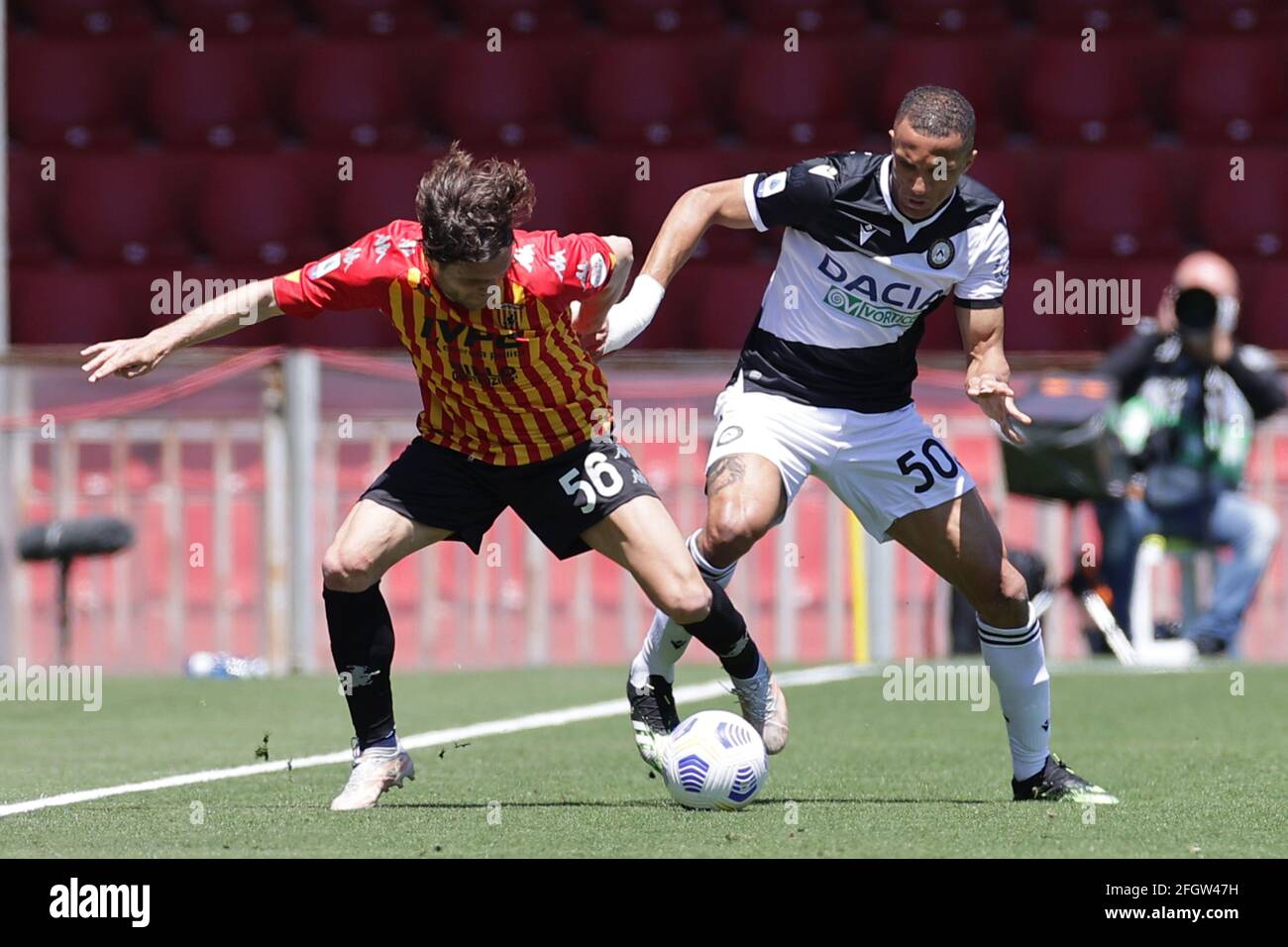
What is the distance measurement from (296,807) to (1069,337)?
29.1 ft

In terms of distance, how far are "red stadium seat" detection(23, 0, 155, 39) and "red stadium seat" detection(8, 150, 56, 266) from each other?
35.2 inches

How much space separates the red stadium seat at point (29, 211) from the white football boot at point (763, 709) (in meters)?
9.12

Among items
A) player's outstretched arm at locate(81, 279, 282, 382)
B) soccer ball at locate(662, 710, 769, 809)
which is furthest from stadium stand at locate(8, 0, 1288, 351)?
player's outstretched arm at locate(81, 279, 282, 382)

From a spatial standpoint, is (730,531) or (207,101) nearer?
(730,531)

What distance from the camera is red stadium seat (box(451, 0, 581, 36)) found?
14.4 meters

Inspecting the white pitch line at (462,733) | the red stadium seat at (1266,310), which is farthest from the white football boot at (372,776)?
the red stadium seat at (1266,310)

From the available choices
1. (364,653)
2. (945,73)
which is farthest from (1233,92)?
(364,653)

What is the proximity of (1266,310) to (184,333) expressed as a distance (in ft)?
31.1

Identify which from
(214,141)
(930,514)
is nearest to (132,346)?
(930,514)

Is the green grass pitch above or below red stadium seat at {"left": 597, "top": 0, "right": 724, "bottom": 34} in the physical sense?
Result: below

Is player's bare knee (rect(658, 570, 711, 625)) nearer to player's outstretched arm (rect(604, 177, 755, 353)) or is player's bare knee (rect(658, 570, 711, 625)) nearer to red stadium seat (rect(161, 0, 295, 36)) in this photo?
player's outstretched arm (rect(604, 177, 755, 353))

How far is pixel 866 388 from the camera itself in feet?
19.8

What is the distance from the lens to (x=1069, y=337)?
44.8 feet

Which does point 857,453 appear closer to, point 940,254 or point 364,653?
point 940,254
